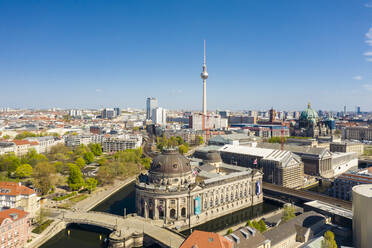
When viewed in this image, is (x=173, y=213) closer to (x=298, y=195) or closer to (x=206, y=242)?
(x=206, y=242)

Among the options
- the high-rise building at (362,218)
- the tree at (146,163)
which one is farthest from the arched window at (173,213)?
the tree at (146,163)

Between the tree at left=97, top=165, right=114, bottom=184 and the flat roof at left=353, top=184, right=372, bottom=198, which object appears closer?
the flat roof at left=353, top=184, right=372, bottom=198

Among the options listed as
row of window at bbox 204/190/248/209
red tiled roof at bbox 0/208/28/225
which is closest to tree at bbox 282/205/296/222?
row of window at bbox 204/190/248/209

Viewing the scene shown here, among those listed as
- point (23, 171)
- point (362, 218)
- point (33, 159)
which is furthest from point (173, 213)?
point (33, 159)

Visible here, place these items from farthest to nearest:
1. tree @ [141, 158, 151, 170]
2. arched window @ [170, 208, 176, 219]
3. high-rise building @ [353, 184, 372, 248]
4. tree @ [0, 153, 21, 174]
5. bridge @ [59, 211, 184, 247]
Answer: tree @ [141, 158, 151, 170], tree @ [0, 153, 21, 174], arched window @ [170, 208, 176, 219], bridge @ [59, 211, 184, 247], high-rise building @ [353, 184, 372, 248]

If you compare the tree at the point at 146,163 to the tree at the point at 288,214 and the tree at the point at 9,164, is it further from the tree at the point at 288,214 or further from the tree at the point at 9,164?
the tree at the point at 288,214

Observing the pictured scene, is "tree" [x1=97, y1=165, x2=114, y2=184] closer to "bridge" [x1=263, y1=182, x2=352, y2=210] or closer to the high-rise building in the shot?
"bridge" [x1=263, y1=182, x2=352, y2=210]
